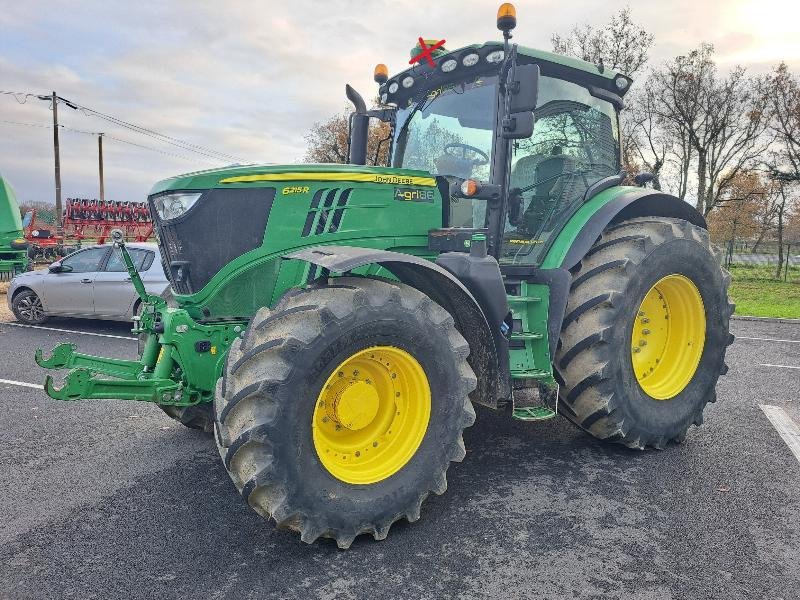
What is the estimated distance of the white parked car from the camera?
9.66m

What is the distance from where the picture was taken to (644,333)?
456cm

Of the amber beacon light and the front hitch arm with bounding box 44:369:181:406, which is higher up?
the amber beacon light

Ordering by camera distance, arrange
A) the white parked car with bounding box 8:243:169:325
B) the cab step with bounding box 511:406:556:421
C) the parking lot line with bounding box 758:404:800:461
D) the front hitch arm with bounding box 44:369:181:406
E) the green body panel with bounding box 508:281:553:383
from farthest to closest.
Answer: the white parked car with bounding box 8:243:169:325 < the parking lot line with bounding box 758:404:800:461 < the green body panel with bounding box 508:281:553:383 < the cab step with bounding box 511:406:556:421 < the front hitch arm with bounding box 44:369:181:406

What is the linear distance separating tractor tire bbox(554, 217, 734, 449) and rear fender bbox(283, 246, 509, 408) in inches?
23.8

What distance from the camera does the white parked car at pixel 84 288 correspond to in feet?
31.7

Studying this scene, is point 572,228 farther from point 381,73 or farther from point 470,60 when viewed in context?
point 381,73

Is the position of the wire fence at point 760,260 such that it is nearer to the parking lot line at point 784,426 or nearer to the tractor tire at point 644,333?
the parking lot line at point 784,426

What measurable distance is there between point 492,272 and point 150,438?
2.93 meters

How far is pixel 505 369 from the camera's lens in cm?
363

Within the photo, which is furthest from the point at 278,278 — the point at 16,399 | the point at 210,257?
the point at 16,399

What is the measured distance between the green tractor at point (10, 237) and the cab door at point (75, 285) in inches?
218

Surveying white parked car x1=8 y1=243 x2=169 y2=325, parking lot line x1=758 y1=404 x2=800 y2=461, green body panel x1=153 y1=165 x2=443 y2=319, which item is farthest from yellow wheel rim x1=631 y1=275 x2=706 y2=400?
white parked car x1=8 y1=243 x2=169 y2=325

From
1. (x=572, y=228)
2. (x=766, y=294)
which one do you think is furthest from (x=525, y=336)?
(x=766, y=294)

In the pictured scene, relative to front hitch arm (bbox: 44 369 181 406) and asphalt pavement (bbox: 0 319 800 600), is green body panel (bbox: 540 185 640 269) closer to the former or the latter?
asphalt pavement (bbox: 0 319 800 600)
